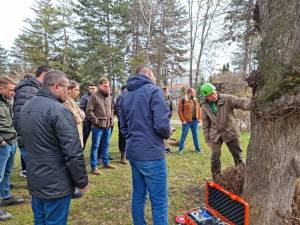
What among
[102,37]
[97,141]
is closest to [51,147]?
[97,141]

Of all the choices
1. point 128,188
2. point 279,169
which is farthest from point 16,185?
point 279,169

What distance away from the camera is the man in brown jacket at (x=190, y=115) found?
830 cm

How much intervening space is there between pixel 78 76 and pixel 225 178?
28.2 meters

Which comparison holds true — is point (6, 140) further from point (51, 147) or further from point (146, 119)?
point (146, 119)

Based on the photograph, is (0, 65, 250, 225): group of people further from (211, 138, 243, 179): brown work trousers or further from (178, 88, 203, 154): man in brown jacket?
(178, 88, 203, 154): man in brown jacket

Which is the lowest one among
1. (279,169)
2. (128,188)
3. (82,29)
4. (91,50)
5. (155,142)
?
(128,188)

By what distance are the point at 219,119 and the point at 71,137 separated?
2938mm

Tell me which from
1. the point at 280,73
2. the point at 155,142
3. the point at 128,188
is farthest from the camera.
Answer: the point at 128,188

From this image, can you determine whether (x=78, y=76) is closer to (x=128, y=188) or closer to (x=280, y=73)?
(x=128, y=188)

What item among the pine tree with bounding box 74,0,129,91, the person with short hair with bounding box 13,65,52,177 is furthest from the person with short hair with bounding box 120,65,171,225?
the pine tree with bounding box 74,0,129,91

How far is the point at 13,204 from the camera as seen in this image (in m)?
4.39

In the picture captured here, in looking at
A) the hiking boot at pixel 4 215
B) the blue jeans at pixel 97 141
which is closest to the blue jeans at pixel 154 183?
the hiking boot at pixel 4 215

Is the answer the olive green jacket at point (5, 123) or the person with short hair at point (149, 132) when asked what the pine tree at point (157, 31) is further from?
the person with short hair at point (149, 132)

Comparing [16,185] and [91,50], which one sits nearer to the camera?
[16,185]
